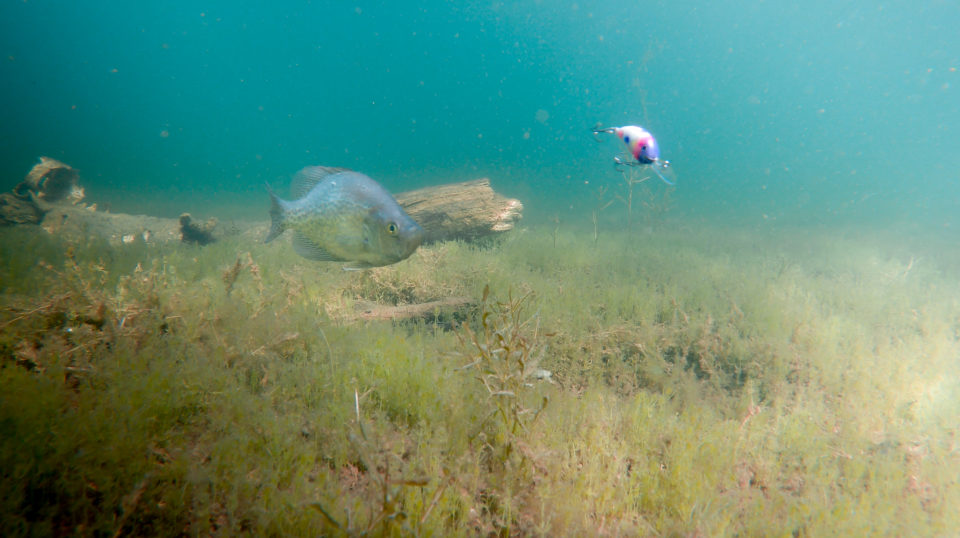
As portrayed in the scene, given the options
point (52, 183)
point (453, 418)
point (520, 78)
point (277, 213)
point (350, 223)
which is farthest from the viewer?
point (520, 78)

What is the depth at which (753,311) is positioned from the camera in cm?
546

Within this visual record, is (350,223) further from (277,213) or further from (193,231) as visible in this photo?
(193,231)

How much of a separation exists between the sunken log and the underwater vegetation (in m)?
4.04

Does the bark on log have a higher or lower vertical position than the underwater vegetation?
higher

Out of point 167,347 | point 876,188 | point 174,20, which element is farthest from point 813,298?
point 174,20

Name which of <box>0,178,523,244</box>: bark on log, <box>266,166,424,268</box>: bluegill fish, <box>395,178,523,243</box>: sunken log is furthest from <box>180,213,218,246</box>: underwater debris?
<box>266,166,424,268</box>: bluegill fish

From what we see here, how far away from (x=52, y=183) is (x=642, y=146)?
19.0m

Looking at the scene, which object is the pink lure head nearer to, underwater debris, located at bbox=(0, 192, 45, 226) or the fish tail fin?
the fish tail fin

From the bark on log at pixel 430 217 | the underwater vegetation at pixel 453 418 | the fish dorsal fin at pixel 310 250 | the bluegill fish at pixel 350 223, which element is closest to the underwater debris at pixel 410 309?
the underwater vegetation at pixel 453 418

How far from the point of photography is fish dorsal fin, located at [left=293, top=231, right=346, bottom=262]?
309cm

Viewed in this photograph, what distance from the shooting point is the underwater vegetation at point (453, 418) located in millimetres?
1788

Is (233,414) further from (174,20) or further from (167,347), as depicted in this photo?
(174,20)

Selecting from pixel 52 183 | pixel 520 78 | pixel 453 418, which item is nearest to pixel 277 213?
pixel 453 418

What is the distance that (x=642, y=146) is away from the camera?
3.56 m
